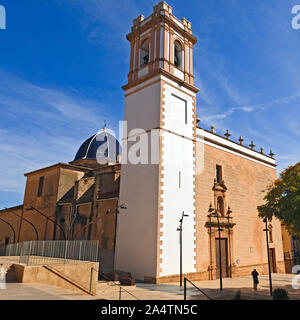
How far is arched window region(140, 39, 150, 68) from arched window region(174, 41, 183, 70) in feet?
7.13

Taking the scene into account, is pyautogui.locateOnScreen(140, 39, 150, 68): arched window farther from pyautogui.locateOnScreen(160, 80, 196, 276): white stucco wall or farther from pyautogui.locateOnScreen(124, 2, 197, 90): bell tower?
pyautogui.locateOnScreen(160, 80, 196, 276): white stucco wall

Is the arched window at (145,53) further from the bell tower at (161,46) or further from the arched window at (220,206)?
the arched window at (220,206)

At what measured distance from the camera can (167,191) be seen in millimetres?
17469

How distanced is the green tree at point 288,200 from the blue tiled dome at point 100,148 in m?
24.3

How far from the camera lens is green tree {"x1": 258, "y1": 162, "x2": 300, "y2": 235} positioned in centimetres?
1328

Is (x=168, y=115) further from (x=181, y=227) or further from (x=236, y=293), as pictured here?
(x=236, y=293)

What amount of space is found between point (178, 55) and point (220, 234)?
14129 mm

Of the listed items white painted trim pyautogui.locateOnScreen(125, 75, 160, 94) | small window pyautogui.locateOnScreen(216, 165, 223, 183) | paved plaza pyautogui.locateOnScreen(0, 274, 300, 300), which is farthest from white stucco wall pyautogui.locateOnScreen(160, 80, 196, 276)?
small window pyautogui.locateOnScreen(216, 165, 223, 183)

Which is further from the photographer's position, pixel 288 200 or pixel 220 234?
pixel 220 234

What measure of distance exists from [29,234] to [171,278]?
18.3 m

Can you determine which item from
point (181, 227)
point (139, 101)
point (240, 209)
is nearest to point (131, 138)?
point (139, 101)

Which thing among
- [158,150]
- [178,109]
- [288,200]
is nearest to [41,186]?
[158,150]

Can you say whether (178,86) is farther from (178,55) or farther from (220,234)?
(220,234)

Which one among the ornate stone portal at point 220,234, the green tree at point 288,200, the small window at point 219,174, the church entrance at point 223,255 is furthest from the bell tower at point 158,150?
the green tree at point 288,200
